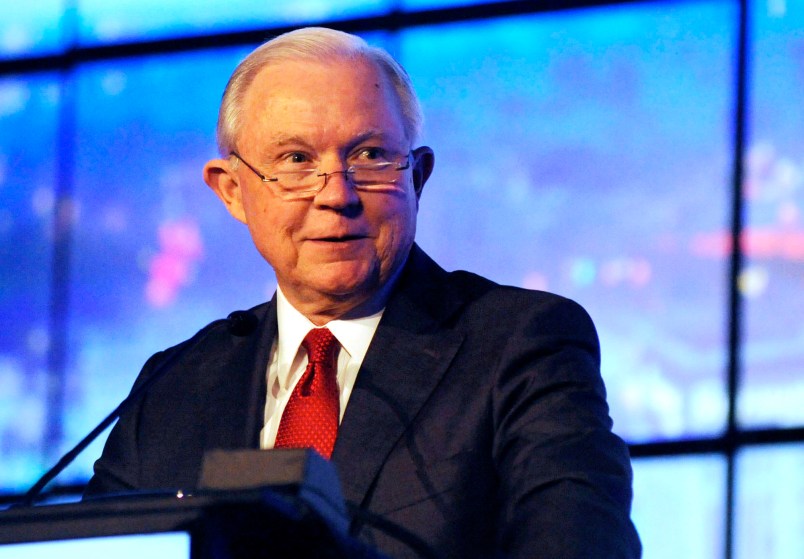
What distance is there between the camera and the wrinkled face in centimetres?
201

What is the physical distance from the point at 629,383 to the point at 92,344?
162cm

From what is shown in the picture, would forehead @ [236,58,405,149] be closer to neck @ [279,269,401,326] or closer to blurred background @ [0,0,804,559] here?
neck @ [279,269,401,326]

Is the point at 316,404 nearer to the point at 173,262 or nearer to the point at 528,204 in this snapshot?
the point at 528,204

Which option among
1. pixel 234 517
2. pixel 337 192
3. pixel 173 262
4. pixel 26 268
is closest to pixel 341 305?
pixel 337 192

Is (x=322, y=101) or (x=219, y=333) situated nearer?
(x=322, y=101)

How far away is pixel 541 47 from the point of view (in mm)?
3596

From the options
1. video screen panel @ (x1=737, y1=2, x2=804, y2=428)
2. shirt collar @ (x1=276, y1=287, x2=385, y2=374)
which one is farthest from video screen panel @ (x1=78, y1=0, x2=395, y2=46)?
shirt collar @ (x1=276, y1=287, x2=385, y2=374)

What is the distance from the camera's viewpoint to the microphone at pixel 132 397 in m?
1.52

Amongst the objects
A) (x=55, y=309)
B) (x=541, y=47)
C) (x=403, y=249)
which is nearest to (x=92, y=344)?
(x=55, y=309)

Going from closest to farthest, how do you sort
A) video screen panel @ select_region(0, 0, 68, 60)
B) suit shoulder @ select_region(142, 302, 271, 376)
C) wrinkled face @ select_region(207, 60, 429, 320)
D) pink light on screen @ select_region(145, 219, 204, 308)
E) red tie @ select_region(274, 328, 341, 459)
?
suit shoulder @ select_region(142, 302, 271, 376) < red tie @ select_region(274, 328, 341, 459) < wrinkled face @ select_region(207, 60, 429, 320) < pink light on screen @ select_region(145, 219, 204, 308) < video screen panel @ select_region(0, 0, 68, 60)

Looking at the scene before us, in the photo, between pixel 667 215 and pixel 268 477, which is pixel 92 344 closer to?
pixel 667 215

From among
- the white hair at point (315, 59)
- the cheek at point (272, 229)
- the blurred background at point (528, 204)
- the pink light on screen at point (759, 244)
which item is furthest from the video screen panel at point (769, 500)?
the cheek at point (272, 229)

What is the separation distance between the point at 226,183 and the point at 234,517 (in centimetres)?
127

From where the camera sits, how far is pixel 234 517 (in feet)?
3.38
